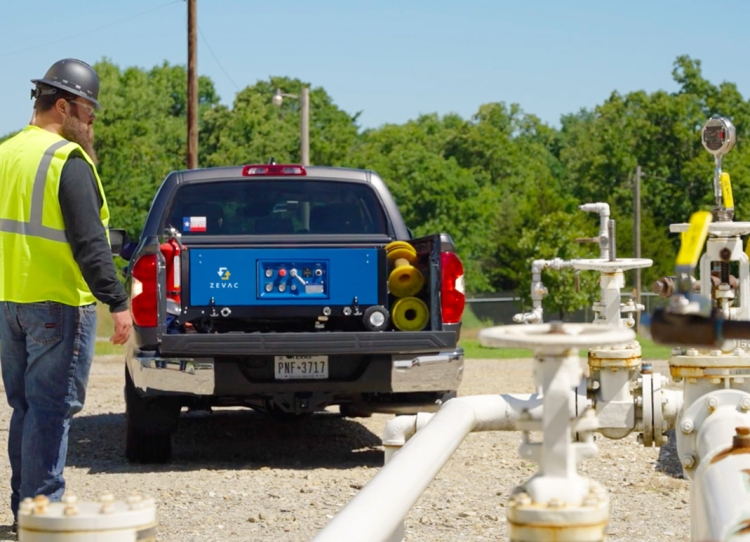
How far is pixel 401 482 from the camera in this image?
241cm

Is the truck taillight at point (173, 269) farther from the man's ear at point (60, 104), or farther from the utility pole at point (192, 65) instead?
the utility pole at point (192, 65)

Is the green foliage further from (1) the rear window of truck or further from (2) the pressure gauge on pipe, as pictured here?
(2) the pressure gauge on pipe

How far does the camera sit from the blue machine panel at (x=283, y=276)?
705 cm

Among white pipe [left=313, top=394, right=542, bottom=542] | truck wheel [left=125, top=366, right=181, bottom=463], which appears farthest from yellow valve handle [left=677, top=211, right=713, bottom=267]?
truck wheel [left=125, top=366, right=181, bottom=463]

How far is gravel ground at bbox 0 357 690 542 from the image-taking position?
17.7ft

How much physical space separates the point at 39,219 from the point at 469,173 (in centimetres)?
6413

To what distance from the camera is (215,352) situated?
264 inches

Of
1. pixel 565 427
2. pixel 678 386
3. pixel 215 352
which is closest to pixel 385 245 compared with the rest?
pixel 215 352

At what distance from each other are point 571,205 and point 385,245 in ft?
181

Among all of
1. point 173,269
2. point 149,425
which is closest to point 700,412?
point 173,269

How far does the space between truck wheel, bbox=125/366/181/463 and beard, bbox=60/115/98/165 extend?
2.13 m

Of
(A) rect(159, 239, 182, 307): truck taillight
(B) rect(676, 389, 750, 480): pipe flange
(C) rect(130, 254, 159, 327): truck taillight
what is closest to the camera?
(B) rect(676, 389, 750, 480): pipe flange

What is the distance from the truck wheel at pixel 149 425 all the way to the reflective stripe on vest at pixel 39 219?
221 centimetres

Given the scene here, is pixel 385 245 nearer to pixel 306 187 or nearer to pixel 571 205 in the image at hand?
pixel 306 187
